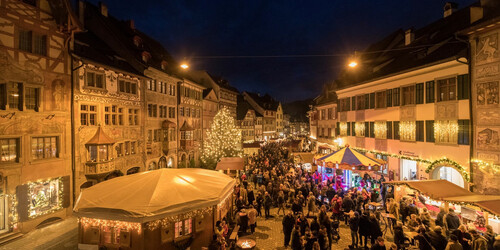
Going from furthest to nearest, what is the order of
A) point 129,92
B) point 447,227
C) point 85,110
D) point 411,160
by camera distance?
point 129,92 → point 411,160 → point 85,110 → point 447,227

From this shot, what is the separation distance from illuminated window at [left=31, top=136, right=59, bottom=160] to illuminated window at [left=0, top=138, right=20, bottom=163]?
69cm

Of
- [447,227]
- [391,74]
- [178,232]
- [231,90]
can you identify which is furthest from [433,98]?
[231,90]

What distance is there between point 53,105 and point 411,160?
22.7 m

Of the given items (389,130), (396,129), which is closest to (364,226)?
(396,129)

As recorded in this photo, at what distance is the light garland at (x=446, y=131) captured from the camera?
15500mm

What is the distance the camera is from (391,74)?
19969 mm

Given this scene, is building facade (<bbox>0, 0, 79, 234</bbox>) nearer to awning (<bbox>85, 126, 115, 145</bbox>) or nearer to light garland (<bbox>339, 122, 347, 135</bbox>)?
awning (<bbox>85, 126, 115, 145</bbox>)

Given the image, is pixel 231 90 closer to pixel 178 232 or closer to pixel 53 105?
pixel 53 105

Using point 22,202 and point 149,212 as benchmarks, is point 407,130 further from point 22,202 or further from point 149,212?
point 22,202

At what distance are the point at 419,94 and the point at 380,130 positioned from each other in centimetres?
488

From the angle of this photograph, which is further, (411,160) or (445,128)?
(411,160)

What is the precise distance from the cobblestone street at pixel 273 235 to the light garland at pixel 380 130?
10743 mm

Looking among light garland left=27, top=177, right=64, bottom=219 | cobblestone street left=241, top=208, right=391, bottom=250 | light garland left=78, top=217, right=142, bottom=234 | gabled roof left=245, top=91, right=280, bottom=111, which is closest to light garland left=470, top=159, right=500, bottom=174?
cobblestone street left=241, top=208, right=391, bottom=250

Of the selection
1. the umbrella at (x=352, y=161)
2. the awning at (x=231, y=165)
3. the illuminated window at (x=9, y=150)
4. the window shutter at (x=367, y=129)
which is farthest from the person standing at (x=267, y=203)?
the window shutter at (x=367, y=129)
